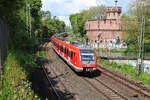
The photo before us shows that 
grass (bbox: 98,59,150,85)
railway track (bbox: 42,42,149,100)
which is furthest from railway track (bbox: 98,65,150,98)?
grass (bbox: 98,59,150,85)

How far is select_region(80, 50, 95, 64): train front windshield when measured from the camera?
69.4 ft

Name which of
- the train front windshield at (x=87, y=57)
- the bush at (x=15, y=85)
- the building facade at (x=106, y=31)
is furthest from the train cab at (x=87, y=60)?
the building facade at (x=106, y=31)

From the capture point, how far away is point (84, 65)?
2084 cm

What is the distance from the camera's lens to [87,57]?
70.4ft

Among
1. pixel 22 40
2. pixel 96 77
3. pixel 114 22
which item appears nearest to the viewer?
pixel 96 77

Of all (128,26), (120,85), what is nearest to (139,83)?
(120,85)

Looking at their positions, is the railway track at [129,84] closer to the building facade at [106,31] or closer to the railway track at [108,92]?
the railway track at [108,92]

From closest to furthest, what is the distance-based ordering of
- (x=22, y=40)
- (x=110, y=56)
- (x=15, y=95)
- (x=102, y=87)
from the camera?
(x=15, y=95) < (x=102, y=87) < (x=22, y=40) < (x=110, y=56)

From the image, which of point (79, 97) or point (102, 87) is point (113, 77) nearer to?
point (102, 87)

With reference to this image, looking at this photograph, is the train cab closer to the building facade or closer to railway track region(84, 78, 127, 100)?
railway track region(84, 78, 127, 100)

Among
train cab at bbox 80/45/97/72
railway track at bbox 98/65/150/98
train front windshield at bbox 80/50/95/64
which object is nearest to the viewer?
railway track at bbox 98/65/150/98

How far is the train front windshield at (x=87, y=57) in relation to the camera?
21163 millimetres

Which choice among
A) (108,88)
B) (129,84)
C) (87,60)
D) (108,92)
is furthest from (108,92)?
(87,60)

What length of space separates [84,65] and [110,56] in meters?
16.1
